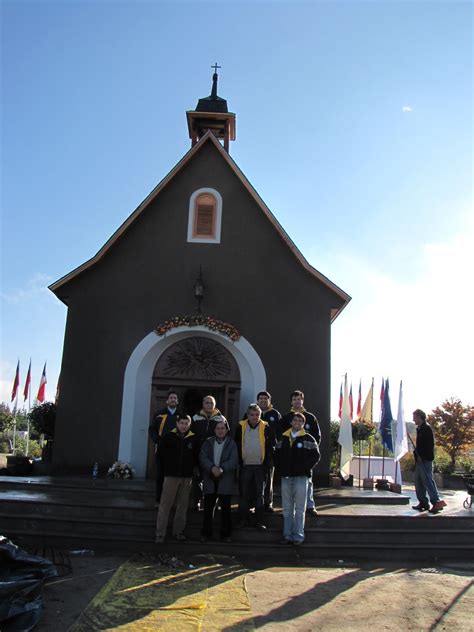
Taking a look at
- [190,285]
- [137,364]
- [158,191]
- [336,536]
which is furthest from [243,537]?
[158,191]

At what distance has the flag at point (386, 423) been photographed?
580 inches

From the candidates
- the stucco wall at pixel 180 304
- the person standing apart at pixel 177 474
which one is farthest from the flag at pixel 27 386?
the person standing apart at pixel 177 474

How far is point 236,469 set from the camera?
329 inches

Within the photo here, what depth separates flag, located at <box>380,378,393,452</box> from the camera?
14727 millimetres

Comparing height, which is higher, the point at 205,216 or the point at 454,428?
the point at 205,216

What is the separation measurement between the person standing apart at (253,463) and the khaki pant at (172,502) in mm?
937

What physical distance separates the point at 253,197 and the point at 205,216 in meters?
1.26

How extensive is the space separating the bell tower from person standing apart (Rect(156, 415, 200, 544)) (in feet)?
33.3

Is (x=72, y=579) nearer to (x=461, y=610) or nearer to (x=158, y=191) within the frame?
(x=461, y=610)

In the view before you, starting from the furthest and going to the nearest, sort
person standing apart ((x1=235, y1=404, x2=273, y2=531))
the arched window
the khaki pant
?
the arched window → person standing apart ((x1=235, y1=404, x2=273, y2=531)) → the khaki pant

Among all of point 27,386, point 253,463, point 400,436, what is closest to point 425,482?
point 253,463

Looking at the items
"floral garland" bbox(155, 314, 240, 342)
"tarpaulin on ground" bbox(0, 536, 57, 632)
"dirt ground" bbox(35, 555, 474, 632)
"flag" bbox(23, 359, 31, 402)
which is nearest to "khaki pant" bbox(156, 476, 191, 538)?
"dirt ground" bbox(35, 555, 474, 632)

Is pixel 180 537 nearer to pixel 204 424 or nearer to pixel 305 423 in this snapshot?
pixel 204 424

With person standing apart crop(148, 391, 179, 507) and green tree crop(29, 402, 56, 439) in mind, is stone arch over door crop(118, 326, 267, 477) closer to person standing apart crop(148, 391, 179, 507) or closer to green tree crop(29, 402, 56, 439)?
person standing apart crop(148, 391, 179, 507)
